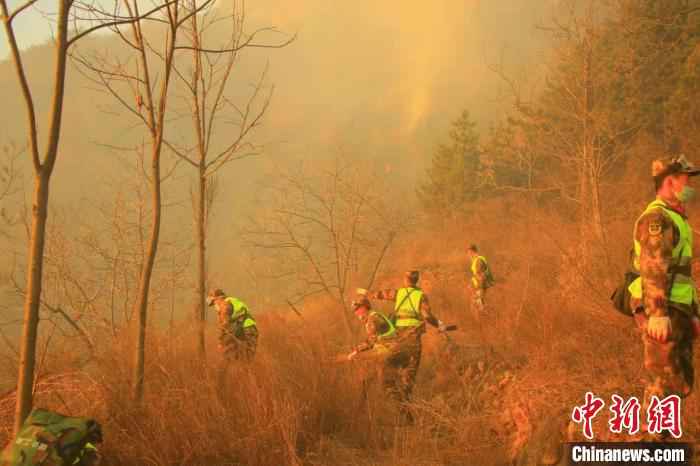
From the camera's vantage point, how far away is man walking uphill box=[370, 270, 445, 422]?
545 centimetres

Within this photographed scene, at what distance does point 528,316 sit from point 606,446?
4128mm

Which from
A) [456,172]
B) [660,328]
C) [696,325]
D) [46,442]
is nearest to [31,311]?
[46,442]

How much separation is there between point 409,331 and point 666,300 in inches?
131

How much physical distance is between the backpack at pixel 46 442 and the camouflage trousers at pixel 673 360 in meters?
3.41

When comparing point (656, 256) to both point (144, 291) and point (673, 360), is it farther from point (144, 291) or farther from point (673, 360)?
point (144, 291)

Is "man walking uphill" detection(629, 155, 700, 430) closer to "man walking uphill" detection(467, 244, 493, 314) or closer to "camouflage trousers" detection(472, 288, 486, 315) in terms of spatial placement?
"camouflage trousers" detection(472, 288, 486, 315)

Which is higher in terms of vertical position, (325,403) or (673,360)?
(673,360)

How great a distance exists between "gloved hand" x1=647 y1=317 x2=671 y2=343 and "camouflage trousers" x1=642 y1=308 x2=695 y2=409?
0.33ft

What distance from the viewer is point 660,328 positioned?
261 cm

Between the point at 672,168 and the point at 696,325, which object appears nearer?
the point at 696,325

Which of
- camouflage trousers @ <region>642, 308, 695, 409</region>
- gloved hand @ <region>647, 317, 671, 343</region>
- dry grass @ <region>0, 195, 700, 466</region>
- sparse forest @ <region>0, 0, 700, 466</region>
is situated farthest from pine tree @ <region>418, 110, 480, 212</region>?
gloved hand @ <region>647, 317, 671, 343</region>

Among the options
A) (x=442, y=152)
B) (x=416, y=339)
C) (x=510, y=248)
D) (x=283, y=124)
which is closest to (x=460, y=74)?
(x=283, y=124)

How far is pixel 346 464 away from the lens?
342 centimetres

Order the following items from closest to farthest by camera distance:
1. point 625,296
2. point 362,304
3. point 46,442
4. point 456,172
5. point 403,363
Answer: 1. point 46,442
2. point 625,296
3. point 403,363
4. point 362,304
5. point 456,172
